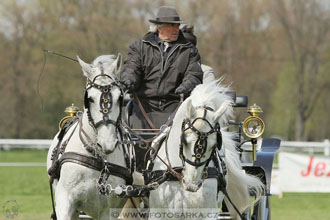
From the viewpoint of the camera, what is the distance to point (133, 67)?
5848 mm

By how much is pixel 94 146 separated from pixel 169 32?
159cm

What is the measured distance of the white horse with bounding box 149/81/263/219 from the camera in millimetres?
4484

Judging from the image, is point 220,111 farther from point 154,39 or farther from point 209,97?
point 154,39

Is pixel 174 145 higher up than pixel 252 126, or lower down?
higher up

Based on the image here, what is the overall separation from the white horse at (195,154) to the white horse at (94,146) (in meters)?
0.47

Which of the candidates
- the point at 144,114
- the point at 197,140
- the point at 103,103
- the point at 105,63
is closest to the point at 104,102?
the point at 103,103

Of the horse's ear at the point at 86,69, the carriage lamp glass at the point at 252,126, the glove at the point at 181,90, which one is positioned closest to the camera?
the horse's ear at the point at 86,69

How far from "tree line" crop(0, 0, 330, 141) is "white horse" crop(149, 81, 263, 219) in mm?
20099

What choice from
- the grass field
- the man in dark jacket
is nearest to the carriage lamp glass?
the man in dark jacket

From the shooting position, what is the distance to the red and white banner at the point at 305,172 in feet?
44.4

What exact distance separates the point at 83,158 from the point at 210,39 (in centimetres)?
2811

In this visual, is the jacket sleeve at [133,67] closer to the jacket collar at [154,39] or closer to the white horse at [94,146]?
the jacket collar at [154,39]

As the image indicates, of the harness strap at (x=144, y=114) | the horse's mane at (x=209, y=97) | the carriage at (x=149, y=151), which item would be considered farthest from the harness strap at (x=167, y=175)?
the harness strap at (x=144, y=114)

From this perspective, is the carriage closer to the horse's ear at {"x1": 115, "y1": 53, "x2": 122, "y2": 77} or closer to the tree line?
the horse's ear at {"x1": 115, "y1": 53, "x2": 122, "y2": 77}
